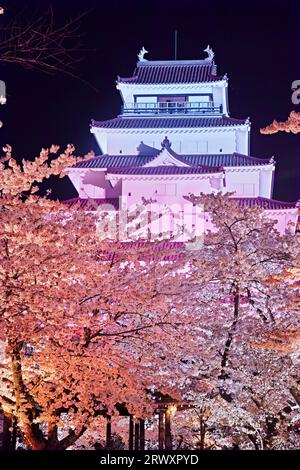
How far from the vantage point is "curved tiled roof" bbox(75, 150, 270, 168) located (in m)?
35.1

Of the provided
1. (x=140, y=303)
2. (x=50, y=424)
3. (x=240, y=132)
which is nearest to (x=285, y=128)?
(x=140, y=303)

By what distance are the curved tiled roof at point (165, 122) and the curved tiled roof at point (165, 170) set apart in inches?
167

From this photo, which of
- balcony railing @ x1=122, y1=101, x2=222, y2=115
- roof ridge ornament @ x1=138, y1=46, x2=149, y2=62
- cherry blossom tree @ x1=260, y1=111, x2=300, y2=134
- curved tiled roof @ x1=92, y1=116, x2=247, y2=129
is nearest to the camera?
cherry blossom tree @ x1=260, y1=111, x2=300, y2=134

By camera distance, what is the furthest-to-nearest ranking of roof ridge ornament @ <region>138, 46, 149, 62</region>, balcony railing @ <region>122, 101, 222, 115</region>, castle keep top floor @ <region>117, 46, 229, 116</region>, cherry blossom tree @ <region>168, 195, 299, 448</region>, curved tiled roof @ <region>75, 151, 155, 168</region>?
roof ridge ornament @ <region>138, 46, 149, 62</region>, castle keep top floor @ <region>117, 46, 229, 116</region>, balcony railing @ <region>122, 101, 222, 115</region>, curved tiled roof @ <region>75, 151, 155, 168</region>, cherry blossom tree @ <region>168, 195, 299, 448</region>

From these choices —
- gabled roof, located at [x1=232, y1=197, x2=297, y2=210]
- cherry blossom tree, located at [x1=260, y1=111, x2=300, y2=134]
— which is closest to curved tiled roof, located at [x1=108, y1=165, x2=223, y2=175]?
gabled roof, located at [x1=232, y1=197, x2=297, y2=210]

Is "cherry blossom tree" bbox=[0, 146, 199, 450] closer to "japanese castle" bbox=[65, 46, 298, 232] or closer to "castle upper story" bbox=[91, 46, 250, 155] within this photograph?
"japanese castle" bbox=[65, 46, 298, 232]

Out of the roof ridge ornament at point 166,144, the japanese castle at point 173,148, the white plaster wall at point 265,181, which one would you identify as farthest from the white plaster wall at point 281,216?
the roof ridge ornament at point 166,144

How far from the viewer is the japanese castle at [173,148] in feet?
110

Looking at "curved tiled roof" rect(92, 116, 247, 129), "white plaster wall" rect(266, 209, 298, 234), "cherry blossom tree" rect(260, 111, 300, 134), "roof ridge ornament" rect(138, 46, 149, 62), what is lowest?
"cherry blossom tree" rect(260, 111, 300, 134)

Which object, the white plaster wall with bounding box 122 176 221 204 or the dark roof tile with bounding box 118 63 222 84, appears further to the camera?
the dark roof tile with bounding box 118 63 222 84

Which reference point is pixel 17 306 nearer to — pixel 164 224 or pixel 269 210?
pixel 164 224

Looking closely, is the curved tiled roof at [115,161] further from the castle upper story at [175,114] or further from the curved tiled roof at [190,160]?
the castle upper story at [175,114]

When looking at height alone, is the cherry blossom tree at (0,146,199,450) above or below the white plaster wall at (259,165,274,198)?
below

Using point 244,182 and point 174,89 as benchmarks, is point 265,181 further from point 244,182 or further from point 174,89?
point 174,89
